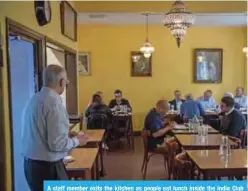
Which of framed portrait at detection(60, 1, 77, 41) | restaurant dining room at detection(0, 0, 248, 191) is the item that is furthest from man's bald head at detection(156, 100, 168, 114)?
framed portrait at detection(60, 1, 77, 41)

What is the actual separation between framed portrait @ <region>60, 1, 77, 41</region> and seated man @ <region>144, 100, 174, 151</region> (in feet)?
5.33

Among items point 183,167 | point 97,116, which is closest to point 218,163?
point 183,167

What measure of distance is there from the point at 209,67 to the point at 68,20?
5021 mm

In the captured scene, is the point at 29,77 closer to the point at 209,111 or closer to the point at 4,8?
the point at 4,8

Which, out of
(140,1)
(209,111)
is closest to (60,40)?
(140,1)

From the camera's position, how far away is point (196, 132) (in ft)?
16.6

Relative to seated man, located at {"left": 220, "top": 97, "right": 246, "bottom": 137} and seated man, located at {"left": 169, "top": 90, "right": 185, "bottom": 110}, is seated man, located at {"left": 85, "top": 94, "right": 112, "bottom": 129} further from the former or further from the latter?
seated man, located at {"left": 220, "top": 97, "right": 246, "bottom": 137}

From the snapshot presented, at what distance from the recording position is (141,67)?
9008 mm

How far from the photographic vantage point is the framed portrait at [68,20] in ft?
14.8

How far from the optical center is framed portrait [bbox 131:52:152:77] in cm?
899

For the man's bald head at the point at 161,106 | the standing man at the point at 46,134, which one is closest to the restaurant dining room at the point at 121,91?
the standing man at the point at 46,134

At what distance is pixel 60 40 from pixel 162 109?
169 cm

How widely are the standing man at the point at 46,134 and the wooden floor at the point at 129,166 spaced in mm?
2799

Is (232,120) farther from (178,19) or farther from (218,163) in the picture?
(218,163)
